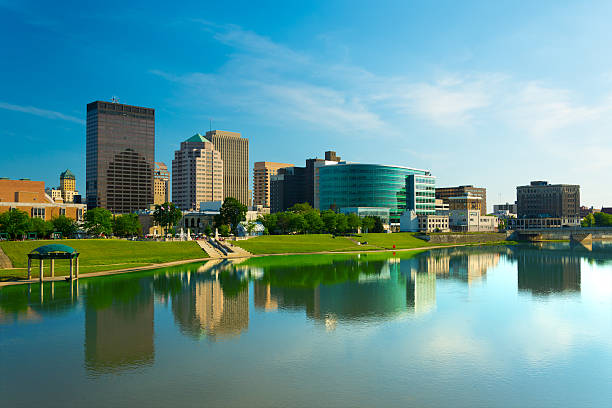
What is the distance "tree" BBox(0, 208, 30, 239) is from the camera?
125562mm

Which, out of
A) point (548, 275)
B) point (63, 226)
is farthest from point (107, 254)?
point (548, 275)

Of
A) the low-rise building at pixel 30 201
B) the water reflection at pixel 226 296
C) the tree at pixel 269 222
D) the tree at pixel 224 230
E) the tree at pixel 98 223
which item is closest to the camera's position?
the water reflection at pixel 226 296

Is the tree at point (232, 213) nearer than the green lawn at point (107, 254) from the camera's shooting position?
No

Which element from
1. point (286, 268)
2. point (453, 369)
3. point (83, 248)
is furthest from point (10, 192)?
point (453, 369)

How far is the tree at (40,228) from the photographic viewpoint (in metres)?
135

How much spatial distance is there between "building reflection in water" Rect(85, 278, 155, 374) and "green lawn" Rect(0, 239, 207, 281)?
1887cm

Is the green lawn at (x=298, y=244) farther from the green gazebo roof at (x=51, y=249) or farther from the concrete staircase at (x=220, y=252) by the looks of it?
the green gazebo roof at (x=51, y=249)

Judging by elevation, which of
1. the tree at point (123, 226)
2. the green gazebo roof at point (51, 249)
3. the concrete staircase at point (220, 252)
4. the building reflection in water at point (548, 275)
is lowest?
the building reflection in water at point (548, 275)

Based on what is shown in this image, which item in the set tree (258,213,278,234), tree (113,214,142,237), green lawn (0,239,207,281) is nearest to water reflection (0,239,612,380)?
green lawn (0,239,207,281)

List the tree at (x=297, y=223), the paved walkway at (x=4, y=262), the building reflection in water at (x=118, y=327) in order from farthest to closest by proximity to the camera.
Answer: the tree at (x=297, y=223)
the paved walkway at (x=4, y=262)
the building reflection in water at (x=118, y=327)

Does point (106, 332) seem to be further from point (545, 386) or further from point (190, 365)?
point (545, 386)

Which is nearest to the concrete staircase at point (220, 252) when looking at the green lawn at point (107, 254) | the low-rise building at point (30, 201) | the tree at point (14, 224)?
the green lawn at point (107, 254)

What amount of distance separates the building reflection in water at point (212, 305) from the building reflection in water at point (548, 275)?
50634 millimetres

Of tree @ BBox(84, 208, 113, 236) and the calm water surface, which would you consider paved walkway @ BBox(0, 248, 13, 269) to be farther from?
tree @ BBox(84, 208, 113, 236)
